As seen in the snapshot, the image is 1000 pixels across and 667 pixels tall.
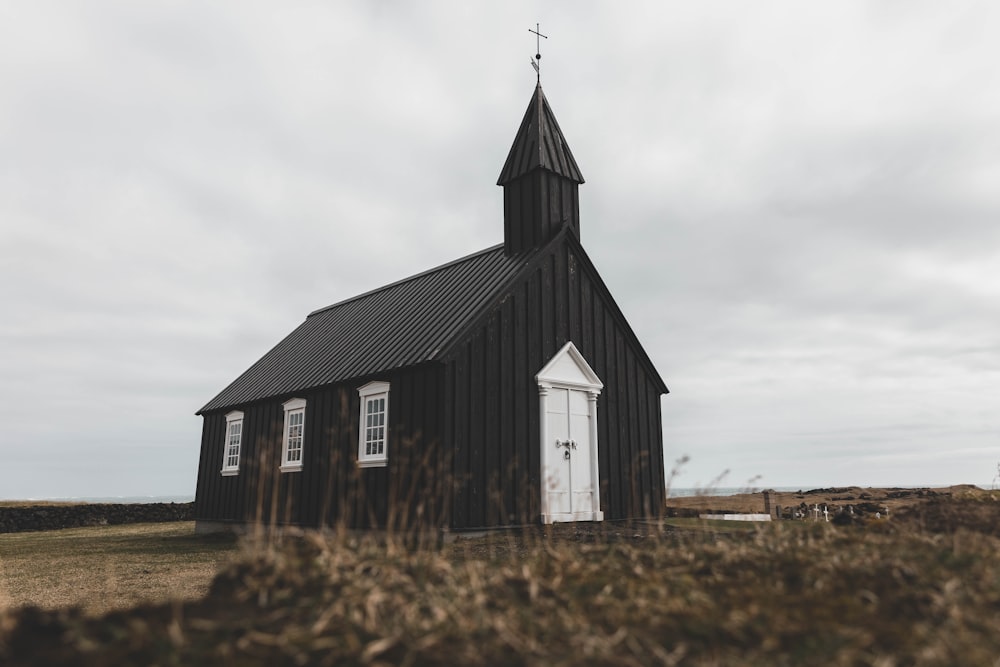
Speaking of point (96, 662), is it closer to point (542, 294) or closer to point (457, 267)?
point (542, 294)

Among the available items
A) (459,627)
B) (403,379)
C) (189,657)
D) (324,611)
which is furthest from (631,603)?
(403,379)

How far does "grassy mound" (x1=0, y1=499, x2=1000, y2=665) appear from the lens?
3859 mm

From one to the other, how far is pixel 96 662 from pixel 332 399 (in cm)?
1253

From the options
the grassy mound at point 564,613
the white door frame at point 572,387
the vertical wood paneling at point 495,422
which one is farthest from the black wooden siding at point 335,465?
the grassy mound at point 564,613

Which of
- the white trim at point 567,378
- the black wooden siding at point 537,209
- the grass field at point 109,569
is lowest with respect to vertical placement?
the grass field at point 109,569

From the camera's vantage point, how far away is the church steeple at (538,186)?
16375mm

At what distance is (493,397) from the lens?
44.8ft

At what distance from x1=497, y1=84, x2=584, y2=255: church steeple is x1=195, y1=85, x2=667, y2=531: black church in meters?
0.04

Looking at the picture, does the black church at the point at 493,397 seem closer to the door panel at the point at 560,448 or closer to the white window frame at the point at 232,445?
the door panel at the point at 560,448

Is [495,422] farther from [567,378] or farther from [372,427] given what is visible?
[372,427]

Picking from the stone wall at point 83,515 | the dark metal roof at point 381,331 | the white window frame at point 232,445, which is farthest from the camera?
the stone wall at point 83,515

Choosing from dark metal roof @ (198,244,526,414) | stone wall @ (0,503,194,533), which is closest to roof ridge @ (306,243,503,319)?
dark metal roof @ (198,244,526,414)

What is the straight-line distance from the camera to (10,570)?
521 inches

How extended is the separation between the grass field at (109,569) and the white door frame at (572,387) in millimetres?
6413
